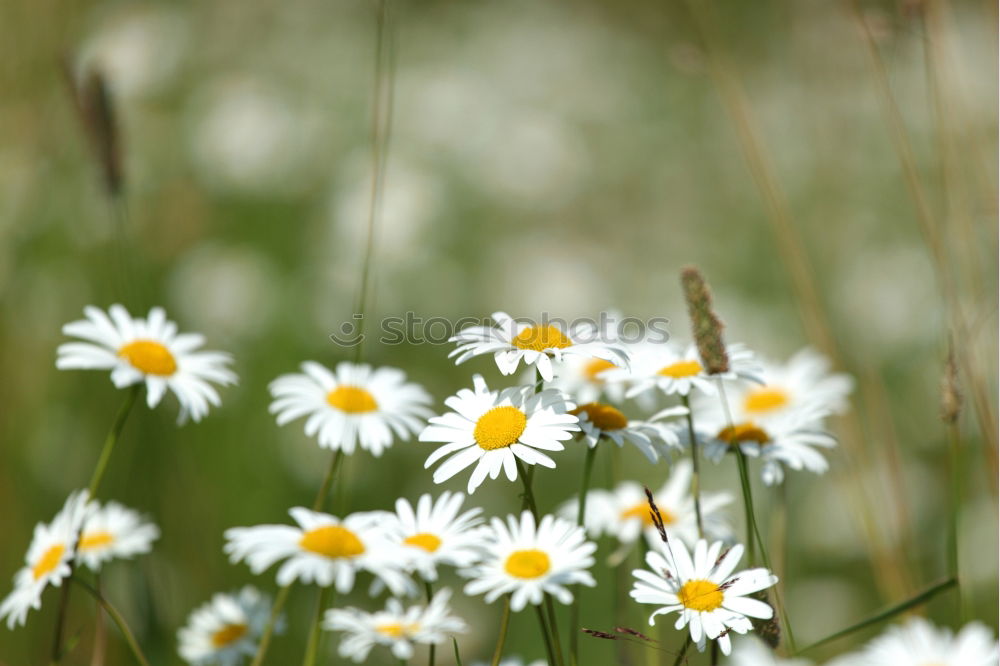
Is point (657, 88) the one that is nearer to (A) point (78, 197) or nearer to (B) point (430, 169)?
(B) point (430, 169)

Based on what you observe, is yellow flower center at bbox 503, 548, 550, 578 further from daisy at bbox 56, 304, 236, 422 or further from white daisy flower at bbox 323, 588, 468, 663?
daisy at bbox 56, 304, 236, 422

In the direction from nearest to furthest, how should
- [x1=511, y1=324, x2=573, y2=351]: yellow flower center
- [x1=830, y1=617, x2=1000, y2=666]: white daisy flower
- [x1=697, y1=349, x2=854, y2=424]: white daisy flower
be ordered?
[x1=830, y1=617, x2=1000, y2=666]: white daisy flower
[x1=511, y1=324, x2=573, y2=351]: yellow flower center
[x1=697, y1=349, x2=854, y2=424]: white daisy flower

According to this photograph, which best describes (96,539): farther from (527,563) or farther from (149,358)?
(527,563)

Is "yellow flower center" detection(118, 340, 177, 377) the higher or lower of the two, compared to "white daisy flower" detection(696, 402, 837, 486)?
higher

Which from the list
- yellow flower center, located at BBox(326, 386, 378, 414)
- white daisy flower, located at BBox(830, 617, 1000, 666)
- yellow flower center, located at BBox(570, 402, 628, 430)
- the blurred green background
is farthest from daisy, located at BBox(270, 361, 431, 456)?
white daisy flower, located at BBox(830, 617, 1000, 666)

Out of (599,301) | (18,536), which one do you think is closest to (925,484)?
(599,301)

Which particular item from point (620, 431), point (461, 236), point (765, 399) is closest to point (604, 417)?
point (620, 431)
